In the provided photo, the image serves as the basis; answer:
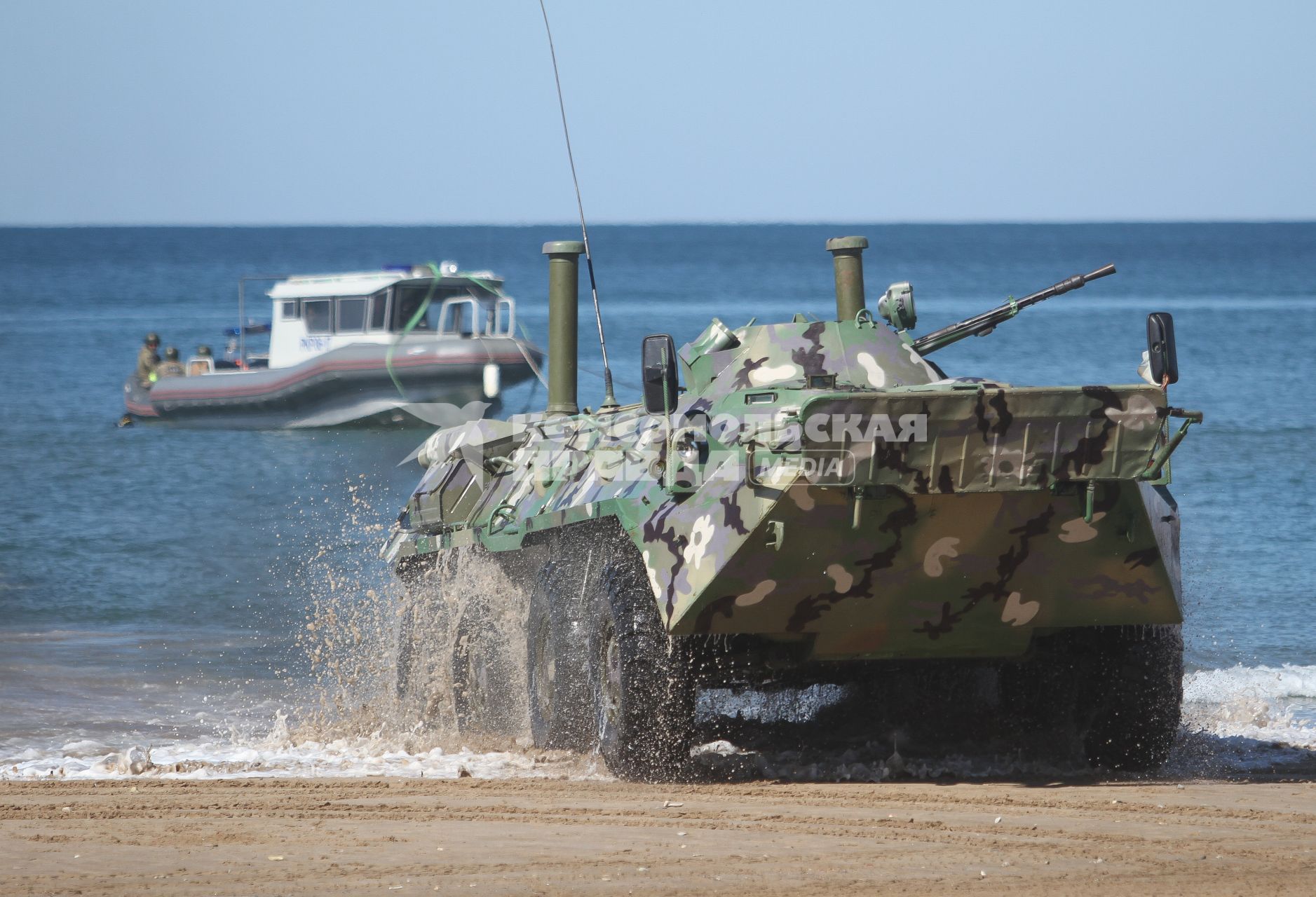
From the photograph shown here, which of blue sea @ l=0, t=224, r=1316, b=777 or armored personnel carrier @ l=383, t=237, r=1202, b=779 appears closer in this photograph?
armored personnel carrier @ l=383, t=237, r=1202, b=779

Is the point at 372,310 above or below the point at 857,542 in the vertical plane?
above

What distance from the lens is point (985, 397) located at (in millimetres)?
7301

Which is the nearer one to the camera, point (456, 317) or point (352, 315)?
point (352, 315)

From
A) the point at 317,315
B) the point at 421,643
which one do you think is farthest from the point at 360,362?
the point at 421,643

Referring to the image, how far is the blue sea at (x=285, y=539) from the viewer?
1091 centimetres

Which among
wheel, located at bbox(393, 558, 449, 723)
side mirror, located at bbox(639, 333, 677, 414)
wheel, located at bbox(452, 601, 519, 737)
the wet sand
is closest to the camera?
the wet sand

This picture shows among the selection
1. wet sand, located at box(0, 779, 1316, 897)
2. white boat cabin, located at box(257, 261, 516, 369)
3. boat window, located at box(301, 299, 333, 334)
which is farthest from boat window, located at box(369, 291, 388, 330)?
wet sand, located at box(0, 779, 1316, 897)

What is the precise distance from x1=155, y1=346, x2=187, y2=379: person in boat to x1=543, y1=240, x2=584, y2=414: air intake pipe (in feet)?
67.9

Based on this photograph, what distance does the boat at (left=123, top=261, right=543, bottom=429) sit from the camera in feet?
94.4

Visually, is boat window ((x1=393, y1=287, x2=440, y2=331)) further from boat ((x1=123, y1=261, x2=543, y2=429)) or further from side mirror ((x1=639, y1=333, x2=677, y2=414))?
side mirror ((x1=639, y1=333, x2=677, y2=414))

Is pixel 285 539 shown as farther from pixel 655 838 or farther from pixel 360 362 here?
pixel 655 838

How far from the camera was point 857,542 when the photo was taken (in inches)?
297

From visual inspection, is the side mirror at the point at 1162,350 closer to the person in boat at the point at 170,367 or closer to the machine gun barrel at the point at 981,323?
the machine gun barrel at the point at 981,323

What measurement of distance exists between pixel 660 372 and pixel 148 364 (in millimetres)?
25895
